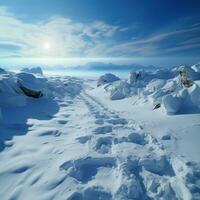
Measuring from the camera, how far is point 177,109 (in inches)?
371

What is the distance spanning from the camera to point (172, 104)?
9594mm

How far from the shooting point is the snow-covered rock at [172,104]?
939cm

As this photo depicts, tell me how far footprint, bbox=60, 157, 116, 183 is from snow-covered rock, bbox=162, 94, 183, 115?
5.29m

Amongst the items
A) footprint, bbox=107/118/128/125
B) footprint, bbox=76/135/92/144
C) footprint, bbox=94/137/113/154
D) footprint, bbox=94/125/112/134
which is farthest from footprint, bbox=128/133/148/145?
footprint, bbox=107/118/128/125

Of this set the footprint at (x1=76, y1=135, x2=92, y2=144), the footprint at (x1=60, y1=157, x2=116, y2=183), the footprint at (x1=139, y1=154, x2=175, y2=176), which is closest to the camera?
the footprint at (x1=60, y1=157, x2=116, y2=183)

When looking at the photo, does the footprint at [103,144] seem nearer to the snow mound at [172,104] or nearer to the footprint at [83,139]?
the footprint at [83,139]

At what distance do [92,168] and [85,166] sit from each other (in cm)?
20

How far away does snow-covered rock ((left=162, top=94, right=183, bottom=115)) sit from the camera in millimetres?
9387

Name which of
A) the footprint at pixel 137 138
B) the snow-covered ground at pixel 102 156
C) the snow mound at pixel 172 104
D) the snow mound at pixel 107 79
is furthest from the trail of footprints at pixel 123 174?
the snow mound at pixel 107 79

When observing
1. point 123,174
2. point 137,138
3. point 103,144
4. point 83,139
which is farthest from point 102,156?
point 137,138

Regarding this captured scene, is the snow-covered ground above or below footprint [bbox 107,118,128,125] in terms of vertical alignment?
above

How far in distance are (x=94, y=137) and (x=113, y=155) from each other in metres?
1.45

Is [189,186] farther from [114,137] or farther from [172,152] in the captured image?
[114,137]

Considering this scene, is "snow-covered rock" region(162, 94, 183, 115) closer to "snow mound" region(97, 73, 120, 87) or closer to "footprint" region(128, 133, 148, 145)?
"footprint" region(128, 133, 148, 145)
